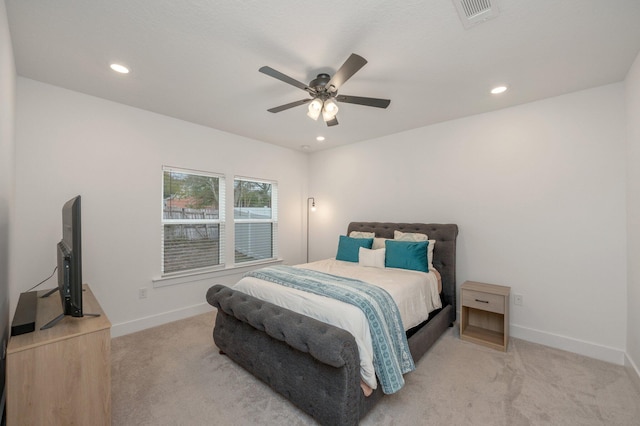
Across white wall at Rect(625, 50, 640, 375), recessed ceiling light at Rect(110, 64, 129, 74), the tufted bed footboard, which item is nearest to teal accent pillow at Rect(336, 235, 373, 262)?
the tufted bed footboard

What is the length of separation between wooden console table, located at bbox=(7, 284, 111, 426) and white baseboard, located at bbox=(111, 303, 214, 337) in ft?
5.43

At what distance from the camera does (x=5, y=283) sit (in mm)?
1890

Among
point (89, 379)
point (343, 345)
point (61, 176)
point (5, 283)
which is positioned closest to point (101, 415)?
point (89, 379)

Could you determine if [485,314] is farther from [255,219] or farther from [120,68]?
[120,68]

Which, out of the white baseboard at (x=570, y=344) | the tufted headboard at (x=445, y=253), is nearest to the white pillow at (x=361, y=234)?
the tufted headboard at (x=445, y=253)

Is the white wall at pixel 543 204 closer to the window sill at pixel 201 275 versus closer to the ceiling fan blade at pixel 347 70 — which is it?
the ceiling fan blade at pixel 347 70

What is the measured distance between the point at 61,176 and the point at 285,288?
8.26 ft

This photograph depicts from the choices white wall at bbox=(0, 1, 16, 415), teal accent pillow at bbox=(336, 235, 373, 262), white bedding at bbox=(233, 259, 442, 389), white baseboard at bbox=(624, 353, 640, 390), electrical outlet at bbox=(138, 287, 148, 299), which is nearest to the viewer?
white wall at bbox=(0, 1, 16, 415)

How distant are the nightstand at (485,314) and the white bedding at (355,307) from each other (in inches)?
12.8

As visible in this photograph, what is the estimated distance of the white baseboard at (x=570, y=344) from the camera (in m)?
2.47

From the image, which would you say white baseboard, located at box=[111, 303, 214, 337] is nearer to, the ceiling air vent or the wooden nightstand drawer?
Result: the wooden nightstand drawer

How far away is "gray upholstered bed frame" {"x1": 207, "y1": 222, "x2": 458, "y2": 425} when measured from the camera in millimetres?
1623

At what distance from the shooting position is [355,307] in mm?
1922

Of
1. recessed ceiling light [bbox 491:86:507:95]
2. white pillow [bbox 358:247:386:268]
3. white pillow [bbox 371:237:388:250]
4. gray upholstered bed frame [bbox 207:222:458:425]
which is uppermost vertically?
recessed ceiling light [bbox 491:86:507:95]
